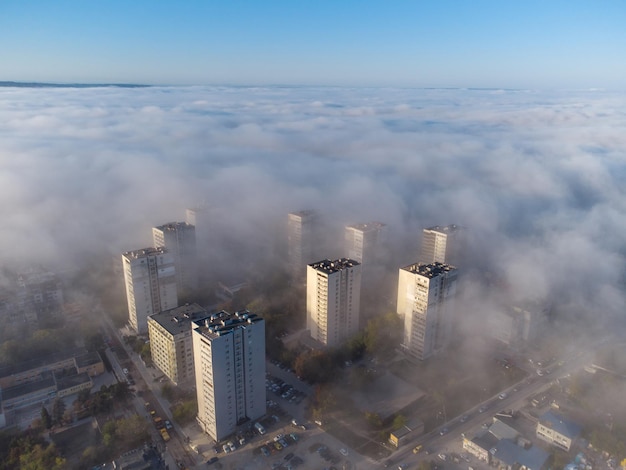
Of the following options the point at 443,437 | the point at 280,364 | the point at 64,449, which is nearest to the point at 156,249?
the point at 280,364

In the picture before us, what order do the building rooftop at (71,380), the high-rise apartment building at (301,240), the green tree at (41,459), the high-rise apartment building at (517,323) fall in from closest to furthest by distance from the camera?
1. the green tree at (41,459)
2. the building rooftop at (71,380)
3. the high-rise apartment building at (517,323)
4. the high-rise apartment building at (301,240)

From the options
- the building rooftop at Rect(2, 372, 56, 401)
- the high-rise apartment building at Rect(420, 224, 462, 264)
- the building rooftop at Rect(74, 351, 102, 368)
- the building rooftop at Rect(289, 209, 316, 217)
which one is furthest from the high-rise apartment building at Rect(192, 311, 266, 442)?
the high-rise apartment building at Rect(420, 224, 462, 264)

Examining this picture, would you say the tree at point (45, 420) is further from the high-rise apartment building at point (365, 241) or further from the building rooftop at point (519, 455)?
the high-rise apartment building at point (365, 241)

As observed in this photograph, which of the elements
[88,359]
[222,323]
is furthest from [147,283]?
[222,323]

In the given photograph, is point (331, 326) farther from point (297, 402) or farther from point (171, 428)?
point (171, 428)

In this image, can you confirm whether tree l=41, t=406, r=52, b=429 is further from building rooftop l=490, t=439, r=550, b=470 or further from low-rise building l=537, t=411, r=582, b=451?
low-rise building l=537, t=411, r=582, b=451

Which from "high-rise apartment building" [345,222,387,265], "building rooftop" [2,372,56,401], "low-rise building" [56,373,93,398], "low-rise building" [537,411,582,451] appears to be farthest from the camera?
"high-rise apartment building" [345,222,387,265]

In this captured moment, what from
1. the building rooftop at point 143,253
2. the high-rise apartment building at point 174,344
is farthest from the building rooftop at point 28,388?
the building rooftop at point 143,253
